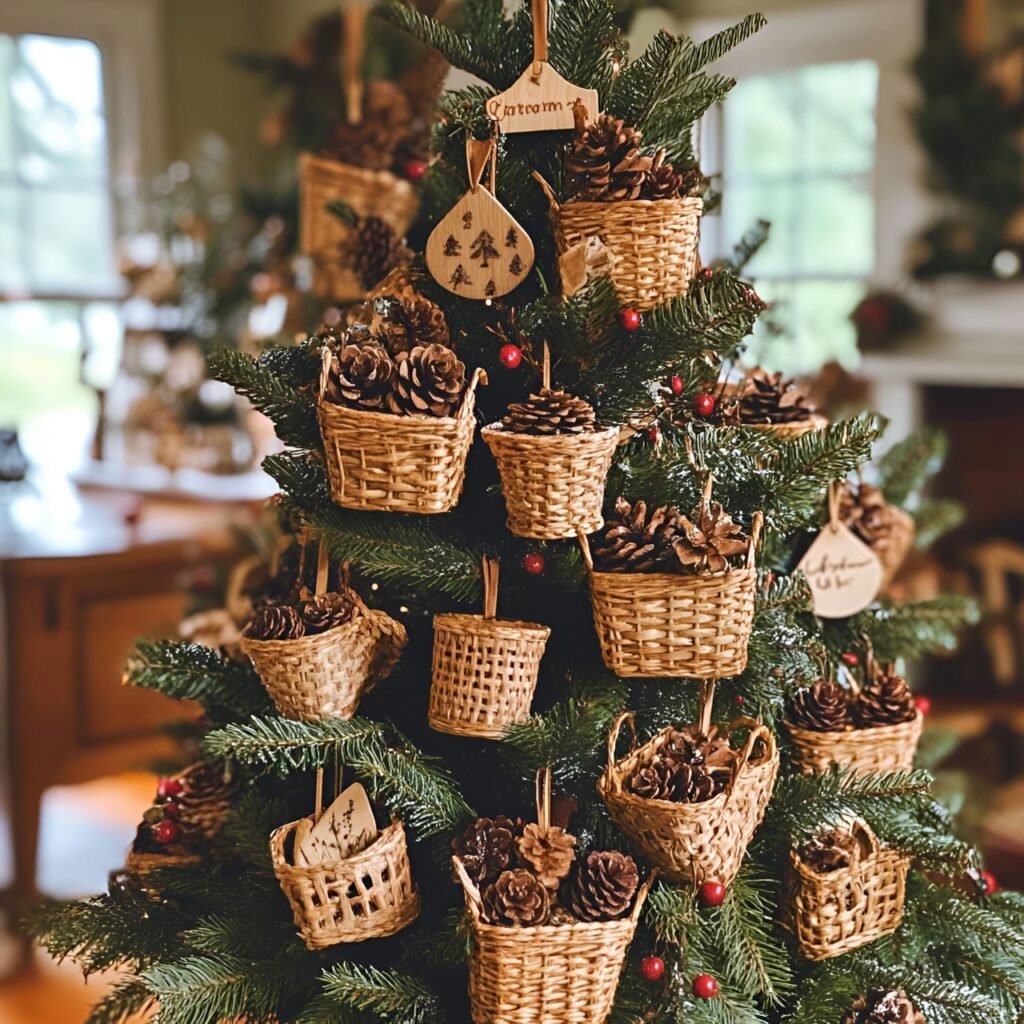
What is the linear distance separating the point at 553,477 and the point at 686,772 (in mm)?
213

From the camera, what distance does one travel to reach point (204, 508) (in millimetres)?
3475

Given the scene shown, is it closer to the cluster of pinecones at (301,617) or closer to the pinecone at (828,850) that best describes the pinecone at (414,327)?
the cluster of pinecones at (301,617)

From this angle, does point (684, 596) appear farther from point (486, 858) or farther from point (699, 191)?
point (699, 191)

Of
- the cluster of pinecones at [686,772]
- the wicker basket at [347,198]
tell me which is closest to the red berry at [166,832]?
the cluster of pinecones at [686,772]

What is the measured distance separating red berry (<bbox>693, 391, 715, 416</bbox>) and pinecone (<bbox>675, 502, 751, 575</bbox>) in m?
0.15

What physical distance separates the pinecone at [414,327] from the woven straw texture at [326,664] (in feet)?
0.62

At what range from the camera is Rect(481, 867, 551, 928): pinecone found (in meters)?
0.86

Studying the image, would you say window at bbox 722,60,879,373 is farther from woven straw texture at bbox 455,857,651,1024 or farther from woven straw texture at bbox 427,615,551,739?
woven straw texture at bbox 455,857,651,1024

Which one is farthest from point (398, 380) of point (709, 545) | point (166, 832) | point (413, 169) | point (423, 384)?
point (413, 169)

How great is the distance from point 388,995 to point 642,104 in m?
0.65

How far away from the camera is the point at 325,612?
0.97m

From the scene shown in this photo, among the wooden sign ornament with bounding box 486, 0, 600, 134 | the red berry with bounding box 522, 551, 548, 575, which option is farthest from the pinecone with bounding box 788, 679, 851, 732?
the wooden sign ornament with bounding box 486, 0, 600, 134

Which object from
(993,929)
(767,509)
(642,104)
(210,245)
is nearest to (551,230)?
(642,104)

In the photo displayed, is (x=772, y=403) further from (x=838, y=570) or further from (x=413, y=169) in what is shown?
(x=413, y=169)
